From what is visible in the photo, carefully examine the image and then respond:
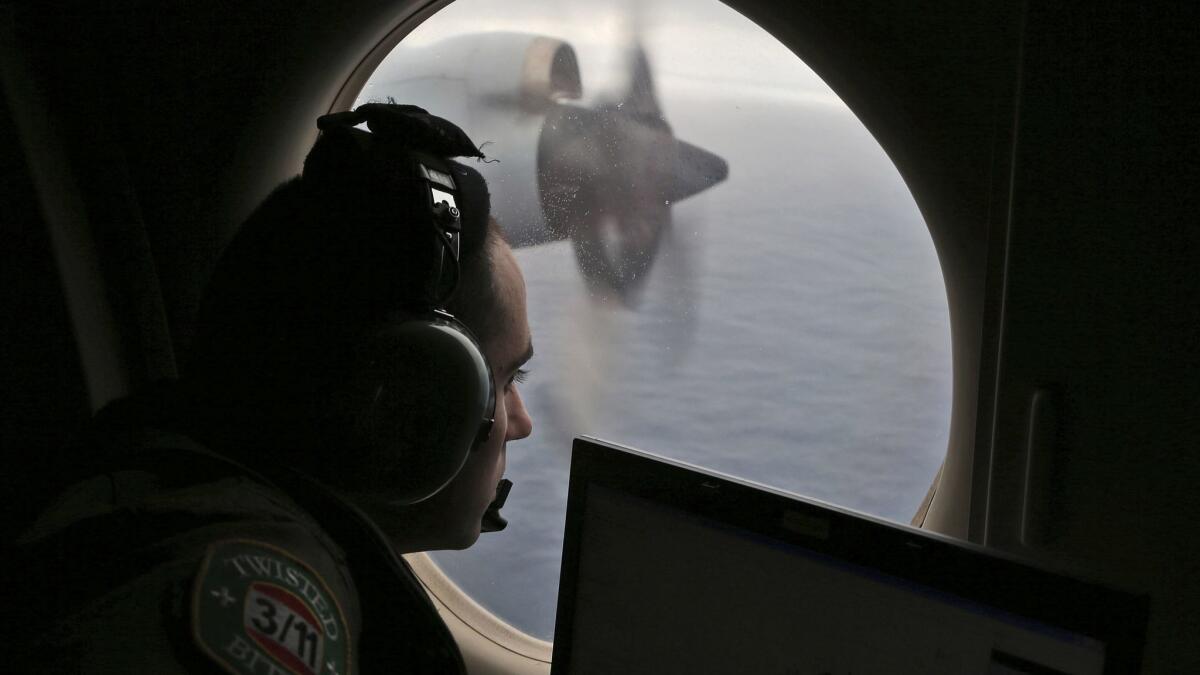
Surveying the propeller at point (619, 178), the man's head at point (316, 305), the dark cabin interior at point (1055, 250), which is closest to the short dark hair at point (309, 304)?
the man's head at point (316, 305)

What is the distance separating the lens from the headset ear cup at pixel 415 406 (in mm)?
787

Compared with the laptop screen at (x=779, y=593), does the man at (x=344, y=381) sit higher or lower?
higher

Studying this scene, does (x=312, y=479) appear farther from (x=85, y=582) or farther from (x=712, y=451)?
(x=712, y=451)

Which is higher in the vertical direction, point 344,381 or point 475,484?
point 344,381

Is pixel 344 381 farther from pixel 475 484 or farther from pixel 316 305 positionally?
pixel 475 484

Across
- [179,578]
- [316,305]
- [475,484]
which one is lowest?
[475,484]

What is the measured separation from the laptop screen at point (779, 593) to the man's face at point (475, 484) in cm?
17

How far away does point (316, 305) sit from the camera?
0.79 metres

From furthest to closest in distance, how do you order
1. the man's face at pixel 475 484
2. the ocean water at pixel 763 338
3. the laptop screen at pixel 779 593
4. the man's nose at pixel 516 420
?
the ocean water at pixel 763 338
the man's nose at pixel 516 420
the man's face at pixel 475 484
the laptop screen at pixel 779 593

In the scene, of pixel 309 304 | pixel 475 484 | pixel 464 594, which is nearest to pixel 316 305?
pixel 309 304

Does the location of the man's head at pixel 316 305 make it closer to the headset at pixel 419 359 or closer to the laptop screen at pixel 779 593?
the headset at pixel 419 359

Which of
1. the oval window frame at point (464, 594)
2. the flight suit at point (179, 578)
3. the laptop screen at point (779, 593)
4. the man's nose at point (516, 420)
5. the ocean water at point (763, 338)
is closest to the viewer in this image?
the flight suit at point (179, 578)

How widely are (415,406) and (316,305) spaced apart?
135 mm

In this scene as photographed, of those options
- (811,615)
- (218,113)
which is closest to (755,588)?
(811,615)
